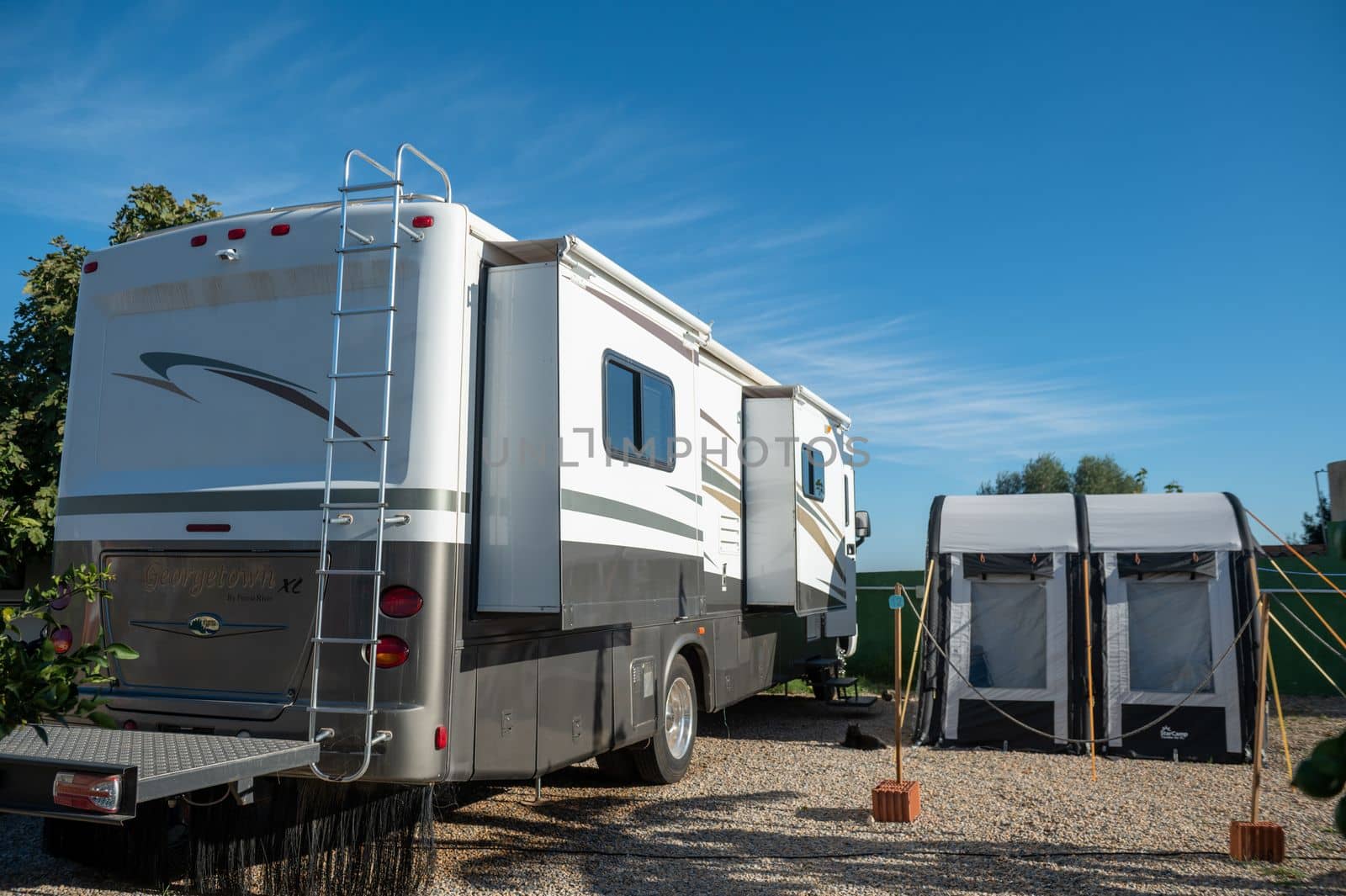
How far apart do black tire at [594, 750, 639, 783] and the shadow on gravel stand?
1.68 feet

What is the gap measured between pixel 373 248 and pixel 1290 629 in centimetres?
1274

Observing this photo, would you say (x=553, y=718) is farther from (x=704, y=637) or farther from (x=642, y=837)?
(x=704, y=637)

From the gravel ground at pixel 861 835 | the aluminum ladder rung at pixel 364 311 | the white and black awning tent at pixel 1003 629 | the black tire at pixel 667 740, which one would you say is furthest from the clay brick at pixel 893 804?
the aluminum ladder rung at pixel 364 311

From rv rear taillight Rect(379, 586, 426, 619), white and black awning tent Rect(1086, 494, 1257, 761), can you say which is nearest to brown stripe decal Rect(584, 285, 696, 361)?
rv rear taillight Rect(379, 586, 426, 619)

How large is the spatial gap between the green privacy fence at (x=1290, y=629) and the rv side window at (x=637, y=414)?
560 centimetres

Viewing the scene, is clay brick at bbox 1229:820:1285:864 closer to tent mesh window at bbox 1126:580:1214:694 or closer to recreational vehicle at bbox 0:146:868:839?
tent mesh window at bbox 1126:580:1214:694

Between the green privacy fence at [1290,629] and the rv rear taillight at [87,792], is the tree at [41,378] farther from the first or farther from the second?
the green privacy fence at [1290,629]

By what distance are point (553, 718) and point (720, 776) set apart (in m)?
2.36

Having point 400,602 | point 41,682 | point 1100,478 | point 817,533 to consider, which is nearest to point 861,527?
point 817,533

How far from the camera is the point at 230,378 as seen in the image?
474cm

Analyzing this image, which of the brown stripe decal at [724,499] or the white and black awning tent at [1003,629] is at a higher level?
the brown stripe decal at [724,499]

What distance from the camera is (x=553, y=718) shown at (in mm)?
5031

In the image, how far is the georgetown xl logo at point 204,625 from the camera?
14.8 ft

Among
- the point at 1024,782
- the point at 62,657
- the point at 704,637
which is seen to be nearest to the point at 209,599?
the point at 62,657
